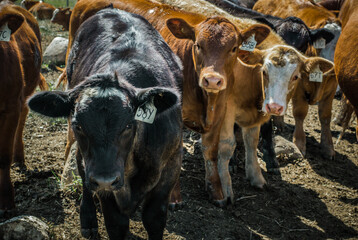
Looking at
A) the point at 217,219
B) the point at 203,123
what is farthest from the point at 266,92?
the point at 217,219

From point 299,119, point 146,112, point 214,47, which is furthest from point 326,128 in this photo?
point 146,112

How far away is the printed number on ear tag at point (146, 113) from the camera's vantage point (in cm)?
250

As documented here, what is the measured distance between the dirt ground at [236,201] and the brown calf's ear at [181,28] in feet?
5.70

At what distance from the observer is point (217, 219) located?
4023mm

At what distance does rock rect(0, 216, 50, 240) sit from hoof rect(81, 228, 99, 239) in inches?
14.3

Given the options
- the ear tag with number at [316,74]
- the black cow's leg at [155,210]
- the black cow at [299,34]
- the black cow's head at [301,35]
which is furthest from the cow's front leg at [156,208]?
the black cow's head at [301,35]

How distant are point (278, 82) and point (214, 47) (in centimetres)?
84

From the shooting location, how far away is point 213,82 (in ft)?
12.1

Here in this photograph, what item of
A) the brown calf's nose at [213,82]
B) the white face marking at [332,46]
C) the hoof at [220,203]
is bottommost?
the hoof at [220,203]

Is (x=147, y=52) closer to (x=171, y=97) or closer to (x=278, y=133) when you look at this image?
(x=171, y=97)

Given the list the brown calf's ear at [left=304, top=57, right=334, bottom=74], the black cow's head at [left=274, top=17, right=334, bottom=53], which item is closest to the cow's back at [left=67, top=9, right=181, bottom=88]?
the brown calf's ear at [left=304, top=57, right=334, bottom=74]

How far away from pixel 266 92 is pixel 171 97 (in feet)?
6.57

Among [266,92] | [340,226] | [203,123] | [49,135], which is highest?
[266,92]

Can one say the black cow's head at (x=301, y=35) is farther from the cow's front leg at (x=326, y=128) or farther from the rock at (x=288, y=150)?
the rock at (x=288, y=150)
